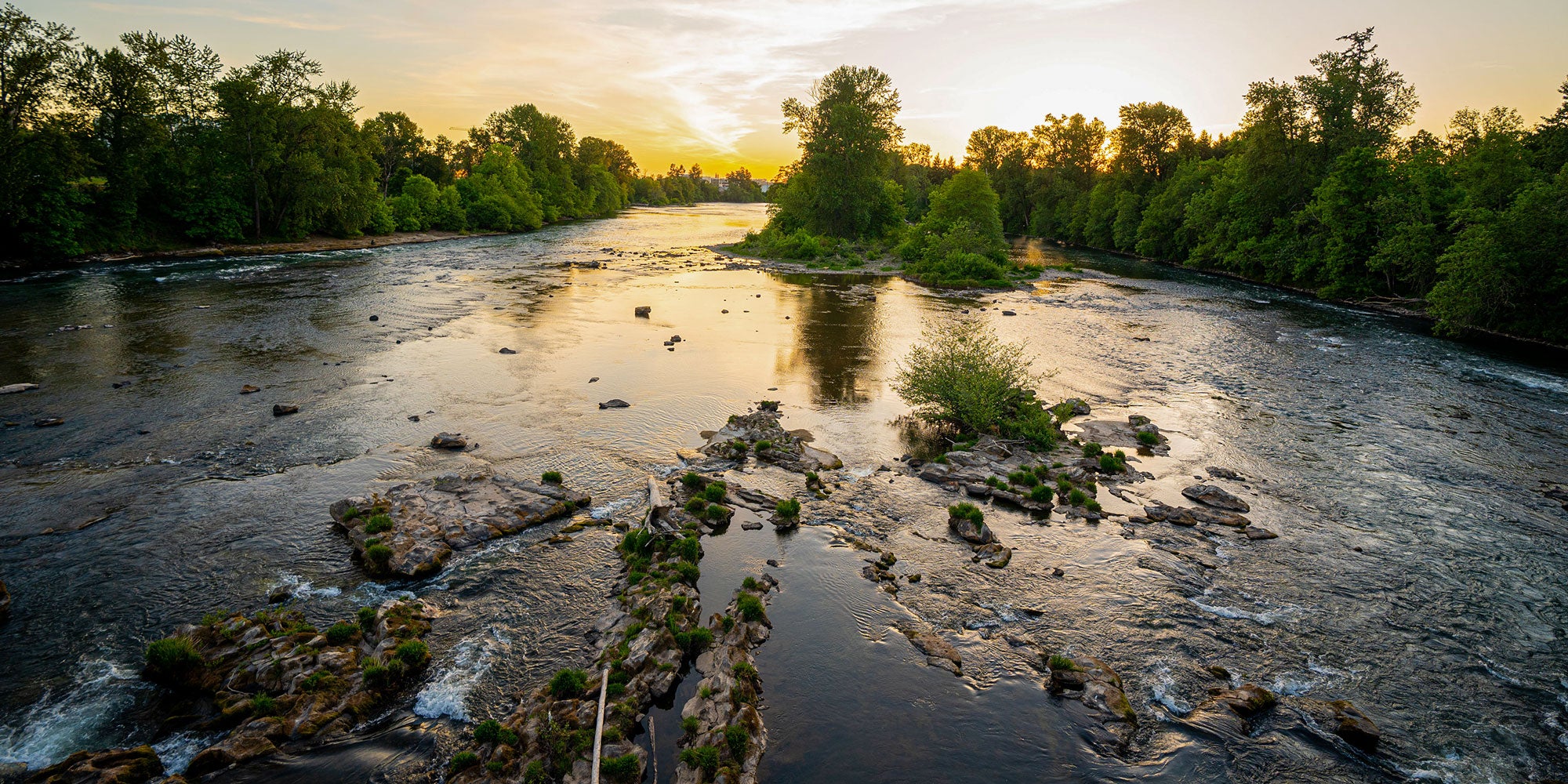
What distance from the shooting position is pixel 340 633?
33.1 feet

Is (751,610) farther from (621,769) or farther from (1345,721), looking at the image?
(1345,721)

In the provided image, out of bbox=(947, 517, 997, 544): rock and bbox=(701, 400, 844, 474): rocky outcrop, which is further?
bbox=(701, 400, 844, 474): rocky outcrop

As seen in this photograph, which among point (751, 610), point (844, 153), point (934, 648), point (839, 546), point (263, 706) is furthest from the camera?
point (844, 153)

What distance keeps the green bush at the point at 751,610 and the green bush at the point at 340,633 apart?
6.09m

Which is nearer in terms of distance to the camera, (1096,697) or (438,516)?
(1096,697)

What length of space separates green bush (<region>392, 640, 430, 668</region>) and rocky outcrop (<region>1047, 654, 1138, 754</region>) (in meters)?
9.58

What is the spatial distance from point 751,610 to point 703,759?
338 centimetres

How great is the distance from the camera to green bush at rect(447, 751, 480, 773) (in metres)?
7.99

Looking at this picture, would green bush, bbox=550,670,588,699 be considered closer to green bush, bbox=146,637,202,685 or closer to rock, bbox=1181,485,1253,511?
green bush, bbox=146,637,202,685

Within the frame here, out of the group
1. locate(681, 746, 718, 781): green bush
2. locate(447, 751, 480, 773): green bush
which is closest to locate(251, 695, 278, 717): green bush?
locate(447, 751, 480, 773): green bush

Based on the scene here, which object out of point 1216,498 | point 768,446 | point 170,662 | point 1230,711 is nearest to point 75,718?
point 170,662

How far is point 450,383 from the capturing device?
2436 centimetres

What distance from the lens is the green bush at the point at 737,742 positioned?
27.4 feet

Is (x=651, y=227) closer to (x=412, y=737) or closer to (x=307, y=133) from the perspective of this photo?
(x=307, y=133)
